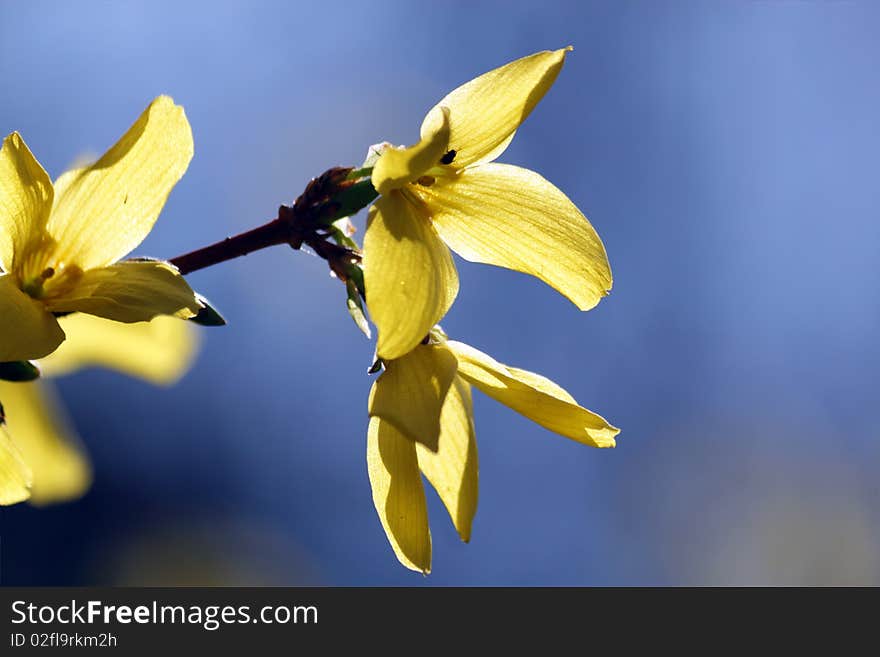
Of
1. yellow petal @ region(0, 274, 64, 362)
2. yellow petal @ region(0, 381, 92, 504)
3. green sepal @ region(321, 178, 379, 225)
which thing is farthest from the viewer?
yellow petal @ region(0, 381, 92, 504)

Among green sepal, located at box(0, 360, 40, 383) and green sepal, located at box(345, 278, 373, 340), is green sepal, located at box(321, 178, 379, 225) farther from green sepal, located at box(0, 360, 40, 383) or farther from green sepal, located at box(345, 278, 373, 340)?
green sepal, located at box(0, 360, 40, 383)

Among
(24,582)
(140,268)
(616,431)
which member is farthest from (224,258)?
(24,582)

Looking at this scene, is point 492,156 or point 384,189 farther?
point 492,156

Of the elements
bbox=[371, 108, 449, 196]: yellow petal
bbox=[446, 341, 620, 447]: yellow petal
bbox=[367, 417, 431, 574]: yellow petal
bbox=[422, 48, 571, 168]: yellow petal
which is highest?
bbox=[422, 48, 571, 168]: yellow petal

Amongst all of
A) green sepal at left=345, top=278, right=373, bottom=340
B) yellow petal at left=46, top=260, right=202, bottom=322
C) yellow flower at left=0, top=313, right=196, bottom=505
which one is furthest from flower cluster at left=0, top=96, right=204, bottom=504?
yellow flower at left=0, top=313, right=196, bottom=505

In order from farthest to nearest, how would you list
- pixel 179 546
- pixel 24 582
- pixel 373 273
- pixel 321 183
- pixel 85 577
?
1. pixel 179 546
2. pixel 85 577
3. pixel 24 582
4. pixel 321 183
5. pixel 373 273

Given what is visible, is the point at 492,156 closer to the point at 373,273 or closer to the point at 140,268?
the point at 373,273
